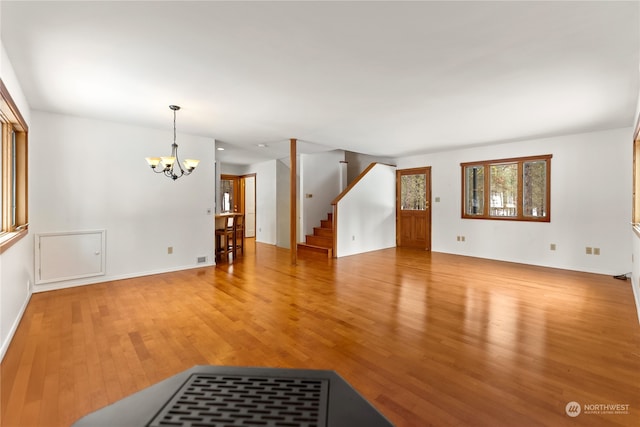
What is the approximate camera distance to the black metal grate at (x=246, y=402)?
0.57 metres

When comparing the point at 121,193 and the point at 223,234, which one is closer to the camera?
the point at 121,193

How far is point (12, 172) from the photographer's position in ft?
10.6

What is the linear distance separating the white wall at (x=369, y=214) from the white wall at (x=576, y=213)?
196 centimetres

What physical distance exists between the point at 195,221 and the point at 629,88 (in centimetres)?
622

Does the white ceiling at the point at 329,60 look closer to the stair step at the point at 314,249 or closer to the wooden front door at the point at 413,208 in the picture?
the stair step at the point at 314,249

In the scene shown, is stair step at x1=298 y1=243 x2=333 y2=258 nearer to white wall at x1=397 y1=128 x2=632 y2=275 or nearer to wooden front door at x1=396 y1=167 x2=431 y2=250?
wooden front door at x1=396 y1=167 x2=431 y2=250

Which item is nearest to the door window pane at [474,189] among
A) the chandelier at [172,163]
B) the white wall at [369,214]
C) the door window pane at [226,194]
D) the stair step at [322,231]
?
the white wall at [369,214]

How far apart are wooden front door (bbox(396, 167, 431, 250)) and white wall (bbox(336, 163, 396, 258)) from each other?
16cm

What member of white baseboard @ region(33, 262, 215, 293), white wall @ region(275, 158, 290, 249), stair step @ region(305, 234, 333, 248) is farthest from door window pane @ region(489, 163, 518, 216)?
white baseboard @ region(33, 262, 215, 293)

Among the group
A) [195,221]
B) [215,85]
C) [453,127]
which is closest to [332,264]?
[195,221]

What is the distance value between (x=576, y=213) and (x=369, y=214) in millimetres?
3975

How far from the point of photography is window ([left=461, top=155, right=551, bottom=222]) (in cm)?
573

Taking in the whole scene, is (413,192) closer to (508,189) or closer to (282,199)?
(508,189)

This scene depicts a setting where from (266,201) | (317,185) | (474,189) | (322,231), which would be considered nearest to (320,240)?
(322,231)
